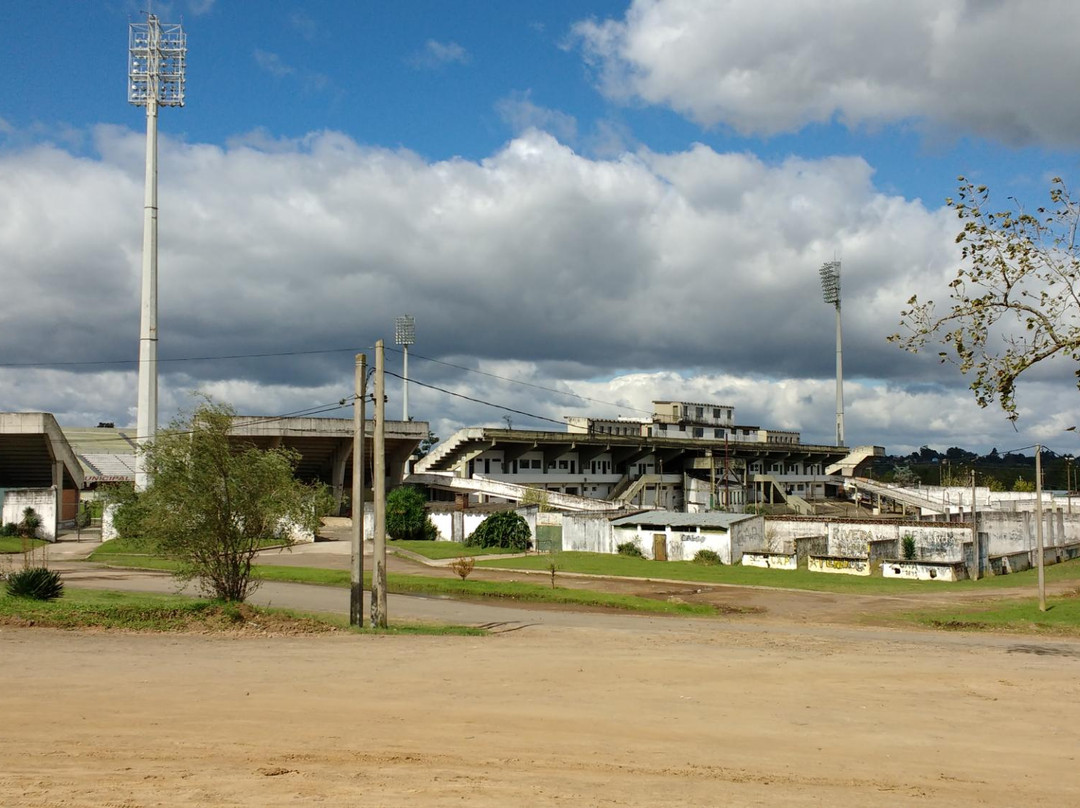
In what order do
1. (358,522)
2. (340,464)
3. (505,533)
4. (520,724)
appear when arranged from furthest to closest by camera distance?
(340,464)
(505,533)
(358,522)
(520,724)

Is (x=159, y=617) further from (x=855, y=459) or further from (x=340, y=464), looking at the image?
(x=855, y=459)

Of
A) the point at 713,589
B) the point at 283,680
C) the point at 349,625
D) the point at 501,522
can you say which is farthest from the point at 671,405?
the point at 283,680

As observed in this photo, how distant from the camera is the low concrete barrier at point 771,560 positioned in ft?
137

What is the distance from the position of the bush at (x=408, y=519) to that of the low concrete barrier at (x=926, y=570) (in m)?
28.4

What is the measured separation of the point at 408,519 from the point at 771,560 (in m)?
23.5

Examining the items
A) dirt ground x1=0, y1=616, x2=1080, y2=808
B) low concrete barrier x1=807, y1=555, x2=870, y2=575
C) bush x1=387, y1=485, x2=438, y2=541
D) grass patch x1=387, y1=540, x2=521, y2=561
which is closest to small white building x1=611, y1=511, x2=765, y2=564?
low concrete barrier x1=807, y1=555, x2=870, y2=575

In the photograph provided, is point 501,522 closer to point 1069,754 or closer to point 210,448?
point 210,448

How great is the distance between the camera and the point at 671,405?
102 metres

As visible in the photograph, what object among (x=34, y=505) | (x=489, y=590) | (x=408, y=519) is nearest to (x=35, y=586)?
(x=489, y=590)

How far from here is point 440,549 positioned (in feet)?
164

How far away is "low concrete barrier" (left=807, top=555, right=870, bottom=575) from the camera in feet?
129

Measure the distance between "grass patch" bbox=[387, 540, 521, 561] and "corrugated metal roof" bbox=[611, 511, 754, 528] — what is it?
689 centimetres

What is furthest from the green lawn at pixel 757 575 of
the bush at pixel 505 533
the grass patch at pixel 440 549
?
the bush at pixel 505 533

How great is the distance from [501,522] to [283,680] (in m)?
36.9
